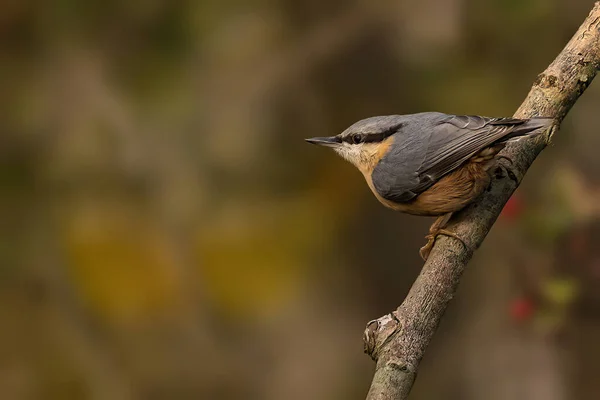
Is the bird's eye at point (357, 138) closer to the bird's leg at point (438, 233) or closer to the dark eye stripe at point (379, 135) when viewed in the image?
the dark eye stripe at point (379, 135)

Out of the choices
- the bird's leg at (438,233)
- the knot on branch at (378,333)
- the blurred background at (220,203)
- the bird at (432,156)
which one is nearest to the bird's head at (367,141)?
the bird at (432,156)

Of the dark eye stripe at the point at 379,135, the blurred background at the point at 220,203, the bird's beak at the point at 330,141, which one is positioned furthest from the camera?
the blurred background at the point at 220,203

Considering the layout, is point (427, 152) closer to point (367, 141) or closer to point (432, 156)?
point (432, 156)

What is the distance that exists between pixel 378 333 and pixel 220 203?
2.25 meters

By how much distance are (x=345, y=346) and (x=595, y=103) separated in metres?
1.70

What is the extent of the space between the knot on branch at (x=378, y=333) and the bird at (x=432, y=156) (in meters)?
0.40

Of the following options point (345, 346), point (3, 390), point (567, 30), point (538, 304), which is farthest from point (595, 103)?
point (3, 390)

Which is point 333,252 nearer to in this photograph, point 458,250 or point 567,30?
point 567,30

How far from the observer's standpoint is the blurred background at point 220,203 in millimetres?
3717

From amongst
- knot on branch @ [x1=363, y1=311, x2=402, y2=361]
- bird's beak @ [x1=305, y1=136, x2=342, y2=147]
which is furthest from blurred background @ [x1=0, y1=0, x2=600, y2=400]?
knot on branch @ [x1=363, y1=311, x2=402, y2=361]

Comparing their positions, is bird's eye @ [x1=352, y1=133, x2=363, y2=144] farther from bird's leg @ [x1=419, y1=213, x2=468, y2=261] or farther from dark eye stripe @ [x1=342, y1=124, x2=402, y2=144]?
bird's leg @ [x1=419, y1=213, x2=468, y2=261]

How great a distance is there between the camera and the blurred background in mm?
3717

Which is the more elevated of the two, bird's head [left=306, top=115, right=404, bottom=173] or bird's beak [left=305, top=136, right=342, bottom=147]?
bird's beak [left=305, top=136, right=342, bottom=147]

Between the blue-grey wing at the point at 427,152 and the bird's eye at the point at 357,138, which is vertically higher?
the bird's eye at the point at 357,138
